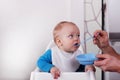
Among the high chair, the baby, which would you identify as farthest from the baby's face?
the high chair

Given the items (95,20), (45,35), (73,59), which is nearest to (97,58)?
(73,59)

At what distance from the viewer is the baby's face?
1.11m

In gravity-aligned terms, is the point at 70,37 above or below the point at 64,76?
above

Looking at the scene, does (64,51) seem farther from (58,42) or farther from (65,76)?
(65,76)

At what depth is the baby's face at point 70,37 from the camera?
1.11m

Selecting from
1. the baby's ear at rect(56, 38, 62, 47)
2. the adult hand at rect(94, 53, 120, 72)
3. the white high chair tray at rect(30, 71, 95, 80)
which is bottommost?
the white high chair tray at rect(30, 71, 95, 80)

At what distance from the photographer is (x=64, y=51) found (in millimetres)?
1168

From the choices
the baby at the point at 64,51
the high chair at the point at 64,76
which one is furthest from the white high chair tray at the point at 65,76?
the baby at the point at 64,51

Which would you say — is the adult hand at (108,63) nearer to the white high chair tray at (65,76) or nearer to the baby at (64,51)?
the white high chair tray at (65,76)

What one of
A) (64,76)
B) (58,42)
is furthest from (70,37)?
(64,76)

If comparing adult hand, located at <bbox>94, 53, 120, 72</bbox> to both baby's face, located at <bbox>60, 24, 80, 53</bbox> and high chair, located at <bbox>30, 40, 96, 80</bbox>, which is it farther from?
baby's face, located at <bbox>60, 24, 80, 53</bbox>

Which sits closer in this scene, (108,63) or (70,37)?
(108,63)

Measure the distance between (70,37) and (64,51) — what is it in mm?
88

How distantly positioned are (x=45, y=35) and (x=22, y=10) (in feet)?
0.73
